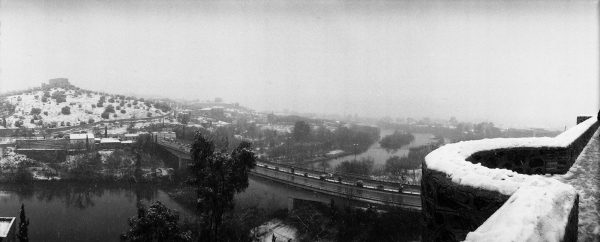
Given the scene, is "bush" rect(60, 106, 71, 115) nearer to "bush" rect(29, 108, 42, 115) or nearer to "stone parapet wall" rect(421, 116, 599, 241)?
"bush" rect(29, 108, 42, 115)

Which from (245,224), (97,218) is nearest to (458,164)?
(245,224)

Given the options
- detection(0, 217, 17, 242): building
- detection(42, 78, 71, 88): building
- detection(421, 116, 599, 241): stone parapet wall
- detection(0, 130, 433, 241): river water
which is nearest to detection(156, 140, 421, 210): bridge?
detection(0, 130, 433, 241): river water

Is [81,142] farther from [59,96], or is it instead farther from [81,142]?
[59,96]

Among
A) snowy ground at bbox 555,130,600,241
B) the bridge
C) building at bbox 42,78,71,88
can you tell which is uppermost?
building at bbox 42,78,71,88

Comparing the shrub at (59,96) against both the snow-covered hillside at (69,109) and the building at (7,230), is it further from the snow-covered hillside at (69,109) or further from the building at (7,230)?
the building at (7,230)

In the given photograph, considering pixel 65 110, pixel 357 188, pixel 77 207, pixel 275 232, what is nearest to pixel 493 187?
pixel 275 232
